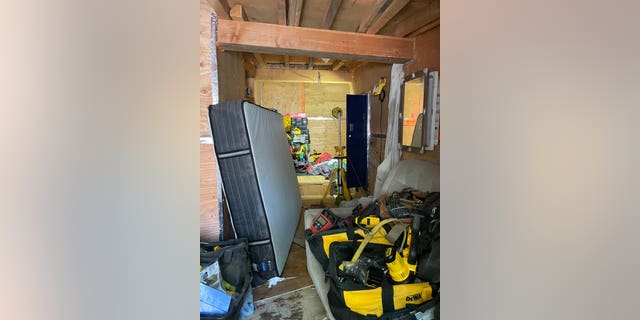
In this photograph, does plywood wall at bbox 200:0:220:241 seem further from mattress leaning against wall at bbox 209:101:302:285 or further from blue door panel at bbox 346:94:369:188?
blue door panel at bbox 346:94:369:188

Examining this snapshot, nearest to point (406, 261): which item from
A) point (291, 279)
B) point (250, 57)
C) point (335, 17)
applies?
point (291, 279)

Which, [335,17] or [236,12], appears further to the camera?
[335,17]

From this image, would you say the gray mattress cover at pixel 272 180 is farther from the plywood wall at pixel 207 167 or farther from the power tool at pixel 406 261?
the power tool at pixel 406 261

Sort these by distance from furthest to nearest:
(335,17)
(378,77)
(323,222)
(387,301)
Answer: (378,77) < (335,17) < (323,222) < (387,301)

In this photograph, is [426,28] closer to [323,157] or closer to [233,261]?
[233,261]

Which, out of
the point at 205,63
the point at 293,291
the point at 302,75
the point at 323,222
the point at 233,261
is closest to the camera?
the point at 233,261

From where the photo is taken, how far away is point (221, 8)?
261 centimetres

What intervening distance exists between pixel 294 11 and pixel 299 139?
5.12m
